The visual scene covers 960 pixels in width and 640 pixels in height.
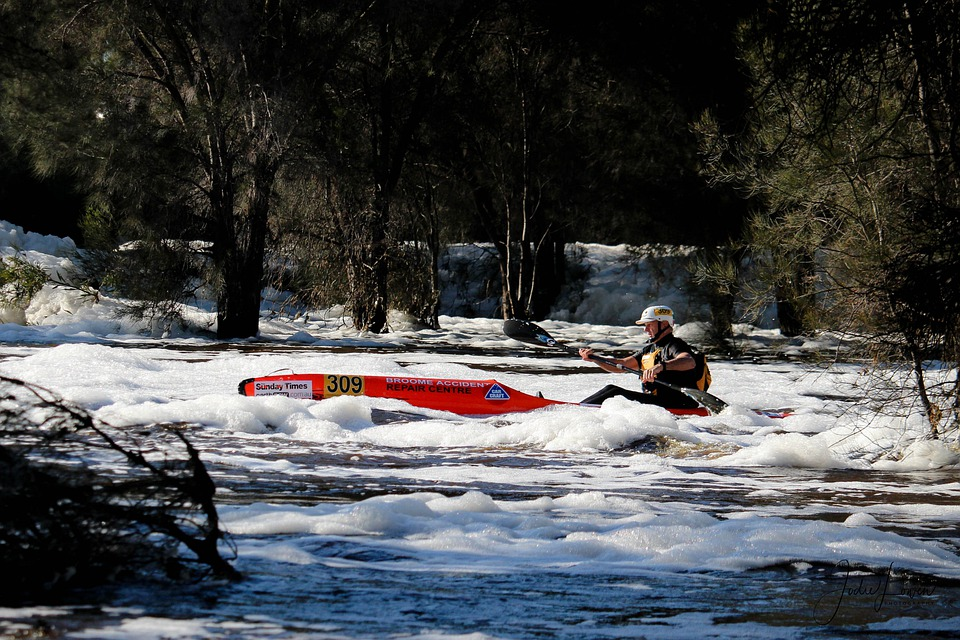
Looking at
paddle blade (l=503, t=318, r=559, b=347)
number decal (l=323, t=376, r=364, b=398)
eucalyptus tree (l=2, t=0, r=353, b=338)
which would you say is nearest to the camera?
number decal (l=323, t=376, r=364, b=398)

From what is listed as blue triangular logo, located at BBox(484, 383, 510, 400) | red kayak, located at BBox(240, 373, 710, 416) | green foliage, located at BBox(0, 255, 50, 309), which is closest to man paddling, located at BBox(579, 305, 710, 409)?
red kayak, located at BBox(240, 373, 710, 416)

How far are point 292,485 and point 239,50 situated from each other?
13.6 meters

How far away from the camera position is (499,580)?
447 cm

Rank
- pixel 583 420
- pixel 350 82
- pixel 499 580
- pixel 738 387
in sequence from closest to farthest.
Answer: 1. pixel 499 580
2. pixel 583 420
3. pixel 738 387
4. pixel 350 82

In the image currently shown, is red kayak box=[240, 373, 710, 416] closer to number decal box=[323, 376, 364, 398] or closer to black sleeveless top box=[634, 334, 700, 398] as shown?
number decal box=[323, 376, 364, 398]

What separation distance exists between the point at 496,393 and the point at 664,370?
172 cm

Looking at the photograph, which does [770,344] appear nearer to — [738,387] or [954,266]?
[738,387]

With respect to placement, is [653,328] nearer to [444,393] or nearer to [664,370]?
[664,370]

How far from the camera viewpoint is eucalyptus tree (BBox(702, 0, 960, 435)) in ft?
19.8

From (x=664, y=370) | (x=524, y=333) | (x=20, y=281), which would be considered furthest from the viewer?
(x=20, y=281)

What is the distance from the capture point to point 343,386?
10.6m

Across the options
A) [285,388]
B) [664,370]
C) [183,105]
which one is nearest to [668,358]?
[664,370]

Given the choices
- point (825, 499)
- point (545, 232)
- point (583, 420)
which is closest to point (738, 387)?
point (583, 420)

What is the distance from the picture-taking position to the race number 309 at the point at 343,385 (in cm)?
1048
